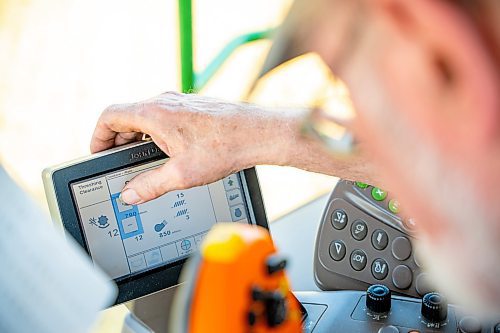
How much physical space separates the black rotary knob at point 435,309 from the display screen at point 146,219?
19 centimetres

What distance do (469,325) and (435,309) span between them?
3 centimetres

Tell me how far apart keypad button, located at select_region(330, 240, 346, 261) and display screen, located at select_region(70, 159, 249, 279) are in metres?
0.13

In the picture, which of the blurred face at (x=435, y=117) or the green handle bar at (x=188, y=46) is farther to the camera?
the green handle bar at (x=188, y=46)

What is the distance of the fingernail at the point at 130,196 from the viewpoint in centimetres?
74

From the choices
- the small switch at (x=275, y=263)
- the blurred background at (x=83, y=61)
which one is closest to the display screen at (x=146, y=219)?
the small switch at (x=275, y=263)

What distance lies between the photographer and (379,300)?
74 cm

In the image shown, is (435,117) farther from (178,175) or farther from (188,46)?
(188,46)

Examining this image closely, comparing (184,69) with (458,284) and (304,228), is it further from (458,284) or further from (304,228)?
(458,284)

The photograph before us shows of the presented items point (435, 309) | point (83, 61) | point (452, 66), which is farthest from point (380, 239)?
point (83, 61)

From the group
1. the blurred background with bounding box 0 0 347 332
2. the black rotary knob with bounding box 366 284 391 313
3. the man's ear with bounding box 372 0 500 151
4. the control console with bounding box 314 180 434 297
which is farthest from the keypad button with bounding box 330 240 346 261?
the blurred background with bounding box 0 0 347 332

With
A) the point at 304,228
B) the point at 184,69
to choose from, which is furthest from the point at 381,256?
A: the point at 184,69

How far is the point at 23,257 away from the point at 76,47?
137 cm

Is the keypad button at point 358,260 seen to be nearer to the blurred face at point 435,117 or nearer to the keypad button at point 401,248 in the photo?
the keypad button at point 401,248

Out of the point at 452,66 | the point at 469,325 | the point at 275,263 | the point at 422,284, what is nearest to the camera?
the point at 452,66
